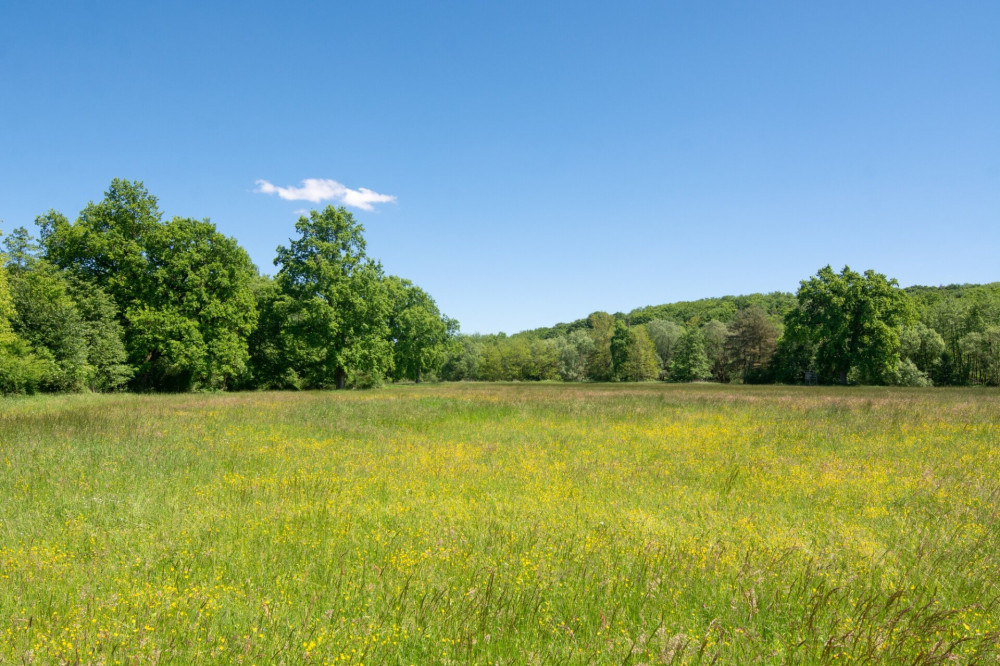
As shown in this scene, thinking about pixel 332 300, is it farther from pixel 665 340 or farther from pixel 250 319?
pixel 665 340

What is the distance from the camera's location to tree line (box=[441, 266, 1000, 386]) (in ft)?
169

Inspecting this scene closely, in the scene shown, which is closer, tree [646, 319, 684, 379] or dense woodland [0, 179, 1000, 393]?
dense woodland [0, 179, 1000, 393]

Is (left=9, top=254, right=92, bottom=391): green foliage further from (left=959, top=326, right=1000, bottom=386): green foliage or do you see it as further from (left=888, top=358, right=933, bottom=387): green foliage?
(left=959, top=326, right=1000, bottom=386): green foliage

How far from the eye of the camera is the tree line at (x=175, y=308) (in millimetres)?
29297

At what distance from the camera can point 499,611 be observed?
4160 millimetres

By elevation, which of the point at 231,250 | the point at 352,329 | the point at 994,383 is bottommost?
the point at 994,383

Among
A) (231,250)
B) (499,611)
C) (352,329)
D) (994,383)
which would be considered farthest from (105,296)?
(994,383)

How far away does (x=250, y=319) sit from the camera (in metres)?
38.0

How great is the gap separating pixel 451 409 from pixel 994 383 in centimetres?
7181

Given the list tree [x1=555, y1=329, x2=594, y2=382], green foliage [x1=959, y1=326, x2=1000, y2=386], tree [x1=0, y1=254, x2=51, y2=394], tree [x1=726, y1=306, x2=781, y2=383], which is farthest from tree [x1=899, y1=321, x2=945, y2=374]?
tree [x1=0, y1=254, x2=51, y2=394]

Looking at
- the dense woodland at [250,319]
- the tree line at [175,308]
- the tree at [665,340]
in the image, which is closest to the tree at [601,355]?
the tree at [665,340]

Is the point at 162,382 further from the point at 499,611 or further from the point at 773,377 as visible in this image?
the point at 773,377

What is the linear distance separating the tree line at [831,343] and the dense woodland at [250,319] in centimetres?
23

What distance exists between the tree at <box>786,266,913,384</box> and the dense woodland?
15cm
